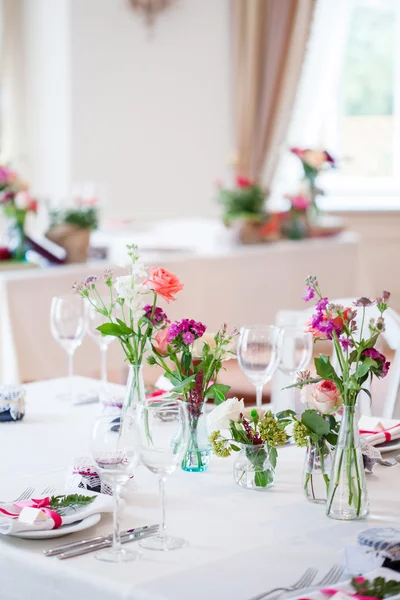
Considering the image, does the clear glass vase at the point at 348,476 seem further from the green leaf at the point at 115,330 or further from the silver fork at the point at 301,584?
the green leaf at the point at 115,330

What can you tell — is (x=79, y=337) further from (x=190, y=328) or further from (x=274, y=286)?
(x=274, y=286)

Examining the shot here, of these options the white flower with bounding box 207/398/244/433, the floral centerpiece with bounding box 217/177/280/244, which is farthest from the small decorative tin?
the floral centerpiece with bounding box 217/177/280/244

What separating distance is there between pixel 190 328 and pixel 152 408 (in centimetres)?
37

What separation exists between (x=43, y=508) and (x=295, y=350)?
74 centimetres

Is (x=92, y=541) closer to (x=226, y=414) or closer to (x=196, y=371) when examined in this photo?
(x=226, y=414)

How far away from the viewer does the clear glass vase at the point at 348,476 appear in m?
1.32

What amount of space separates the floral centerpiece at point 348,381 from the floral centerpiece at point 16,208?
261cm

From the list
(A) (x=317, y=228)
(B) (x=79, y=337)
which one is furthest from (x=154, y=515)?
(A) (x=317, y=228)

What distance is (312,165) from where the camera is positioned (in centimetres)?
493

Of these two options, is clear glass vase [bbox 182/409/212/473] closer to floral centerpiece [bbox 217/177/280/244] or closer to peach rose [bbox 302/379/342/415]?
peach rose [bbox 302/379/342/415]

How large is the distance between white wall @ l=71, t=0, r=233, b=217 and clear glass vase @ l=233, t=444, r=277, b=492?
542cm

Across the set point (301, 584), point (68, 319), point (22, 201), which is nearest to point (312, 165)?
point (22, 201)

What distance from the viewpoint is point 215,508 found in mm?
1373

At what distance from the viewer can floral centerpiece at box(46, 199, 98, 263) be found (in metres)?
3.81
